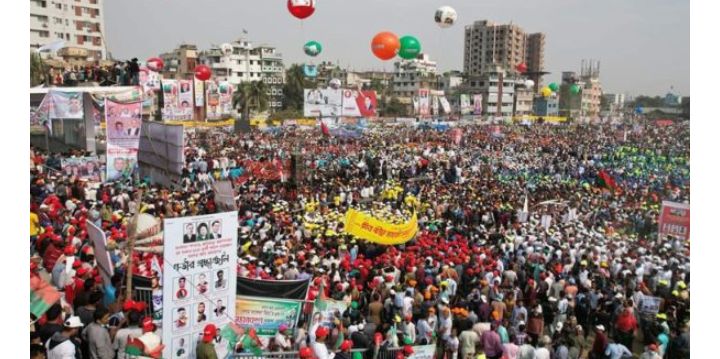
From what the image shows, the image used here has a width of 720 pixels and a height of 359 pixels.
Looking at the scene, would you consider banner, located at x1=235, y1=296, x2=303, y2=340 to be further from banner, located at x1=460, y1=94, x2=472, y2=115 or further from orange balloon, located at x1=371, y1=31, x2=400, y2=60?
banner, located at x1=460, y1=94, x2=472, y2=115

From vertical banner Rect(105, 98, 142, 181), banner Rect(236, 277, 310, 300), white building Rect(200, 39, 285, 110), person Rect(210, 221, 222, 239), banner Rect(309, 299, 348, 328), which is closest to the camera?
person Rect(210, 221, 222, 239)

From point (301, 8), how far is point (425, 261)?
13.7m

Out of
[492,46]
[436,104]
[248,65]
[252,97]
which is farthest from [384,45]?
[492,46]

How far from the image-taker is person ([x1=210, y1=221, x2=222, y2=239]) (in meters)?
5.49

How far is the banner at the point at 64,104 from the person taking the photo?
48.0 feet

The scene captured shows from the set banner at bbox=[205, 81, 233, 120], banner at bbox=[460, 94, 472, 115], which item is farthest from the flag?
banner at bbox=[460, 94, 472, 115]

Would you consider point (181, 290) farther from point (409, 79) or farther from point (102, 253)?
point (409, 79)

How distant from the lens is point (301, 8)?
1983 cm

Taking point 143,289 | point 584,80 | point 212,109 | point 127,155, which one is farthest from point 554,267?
point 584,80

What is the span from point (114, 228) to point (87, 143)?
33.7 feet

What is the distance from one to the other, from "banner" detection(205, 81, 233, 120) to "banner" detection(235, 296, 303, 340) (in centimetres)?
4195

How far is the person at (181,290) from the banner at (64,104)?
38.4 feet

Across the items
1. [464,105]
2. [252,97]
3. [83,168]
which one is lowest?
[83,168]

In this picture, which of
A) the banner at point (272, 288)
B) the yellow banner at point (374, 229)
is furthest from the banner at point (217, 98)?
the banner at point (272, 288)
